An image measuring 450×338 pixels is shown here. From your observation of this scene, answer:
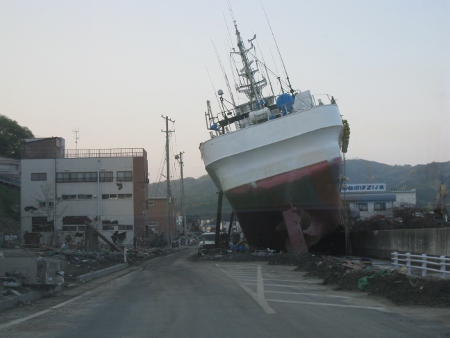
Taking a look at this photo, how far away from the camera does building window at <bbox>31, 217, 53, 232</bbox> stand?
58.6 m

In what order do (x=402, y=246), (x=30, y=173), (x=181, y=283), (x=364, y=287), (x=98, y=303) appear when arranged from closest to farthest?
1. (x=98, y=303)
2. (x=364, y=287)
3. (x=181, y=283)
4. (x=402, y=246)
5. (x=30, y=173)

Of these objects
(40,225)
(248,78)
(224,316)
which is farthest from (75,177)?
(224,316)

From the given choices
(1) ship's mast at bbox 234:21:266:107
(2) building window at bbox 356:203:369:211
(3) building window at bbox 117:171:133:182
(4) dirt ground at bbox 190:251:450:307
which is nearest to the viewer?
(4) dirt ground at bbox 190:251:450:307

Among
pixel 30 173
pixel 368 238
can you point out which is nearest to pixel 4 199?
pixel 30 173

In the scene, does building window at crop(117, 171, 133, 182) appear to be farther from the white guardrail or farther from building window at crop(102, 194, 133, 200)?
the white guardrail

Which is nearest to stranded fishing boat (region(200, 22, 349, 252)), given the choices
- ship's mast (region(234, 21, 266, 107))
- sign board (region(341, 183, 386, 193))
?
ship's mast (region(234, 21, 266, 107))

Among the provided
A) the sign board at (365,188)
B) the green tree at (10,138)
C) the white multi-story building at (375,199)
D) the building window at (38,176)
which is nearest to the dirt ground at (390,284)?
the building window at (38,176)

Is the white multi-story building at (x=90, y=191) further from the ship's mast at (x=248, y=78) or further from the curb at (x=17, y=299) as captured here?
the curb at (x=17, y=299)

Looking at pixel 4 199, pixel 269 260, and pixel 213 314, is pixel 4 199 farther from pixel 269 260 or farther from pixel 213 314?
pixel 213 314

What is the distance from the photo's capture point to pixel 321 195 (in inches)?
1041

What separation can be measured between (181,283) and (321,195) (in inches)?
483

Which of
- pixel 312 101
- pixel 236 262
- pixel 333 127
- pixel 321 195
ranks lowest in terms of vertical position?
pixel 236 262

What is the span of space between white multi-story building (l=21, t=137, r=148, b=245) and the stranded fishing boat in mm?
34475

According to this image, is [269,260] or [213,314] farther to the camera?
[269,260]
